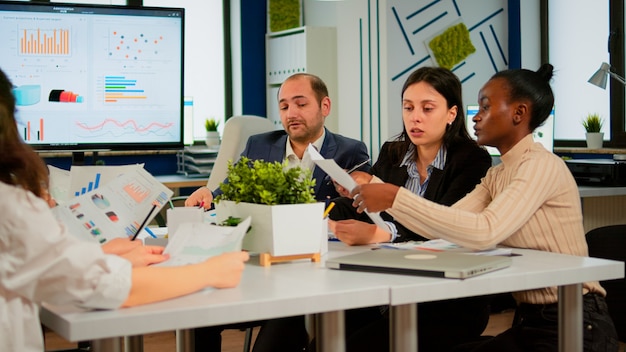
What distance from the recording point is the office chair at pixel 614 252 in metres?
2.57

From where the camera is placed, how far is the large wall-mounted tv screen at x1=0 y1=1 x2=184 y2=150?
340 centimetres

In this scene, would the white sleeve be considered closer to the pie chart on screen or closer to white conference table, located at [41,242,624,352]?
white conference table, located at [41,242,624,352]

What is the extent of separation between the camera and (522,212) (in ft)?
6.44

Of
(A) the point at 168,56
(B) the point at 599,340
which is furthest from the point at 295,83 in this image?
(B) the point at 599,340

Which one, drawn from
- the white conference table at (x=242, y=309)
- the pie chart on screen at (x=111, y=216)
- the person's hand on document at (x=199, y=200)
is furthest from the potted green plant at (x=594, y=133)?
the white conference table at (x=242, y=309)

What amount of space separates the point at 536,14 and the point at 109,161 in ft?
11.2

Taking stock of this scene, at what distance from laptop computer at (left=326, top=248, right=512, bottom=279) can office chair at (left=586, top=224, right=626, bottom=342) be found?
951mm

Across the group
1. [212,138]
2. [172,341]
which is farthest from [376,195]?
[212,138]

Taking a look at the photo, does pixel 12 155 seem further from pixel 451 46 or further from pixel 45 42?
pixel 451 46

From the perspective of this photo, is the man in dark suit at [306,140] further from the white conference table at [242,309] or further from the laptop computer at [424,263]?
the white conference table at [242,309]

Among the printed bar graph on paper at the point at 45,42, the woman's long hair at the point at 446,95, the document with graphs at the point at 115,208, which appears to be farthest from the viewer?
the printed bar graph on paper at the point at 45,42

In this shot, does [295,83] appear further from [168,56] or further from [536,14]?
[536,14]

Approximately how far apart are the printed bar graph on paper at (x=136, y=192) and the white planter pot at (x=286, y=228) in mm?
451

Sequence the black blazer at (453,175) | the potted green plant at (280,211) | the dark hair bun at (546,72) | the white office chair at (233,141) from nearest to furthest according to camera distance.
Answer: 1. the potted green plant at (280,211)
2. the dark hair bun at (546,72)
3. the black blazer at (453,175)
4. the white office chair at (233,141)
